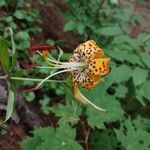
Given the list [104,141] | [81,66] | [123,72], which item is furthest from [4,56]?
[123,72]

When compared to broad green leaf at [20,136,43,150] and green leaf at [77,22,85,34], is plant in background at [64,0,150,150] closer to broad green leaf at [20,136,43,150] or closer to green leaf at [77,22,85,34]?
green leaf at [77,22,85,34]

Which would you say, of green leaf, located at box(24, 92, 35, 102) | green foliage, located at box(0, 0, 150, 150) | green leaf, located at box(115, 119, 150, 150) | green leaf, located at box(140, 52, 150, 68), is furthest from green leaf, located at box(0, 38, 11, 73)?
green leaf, located at box(140, 52, 150, 68)

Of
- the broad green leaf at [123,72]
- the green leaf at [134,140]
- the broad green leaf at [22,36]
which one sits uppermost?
the green leaf at [134,140]

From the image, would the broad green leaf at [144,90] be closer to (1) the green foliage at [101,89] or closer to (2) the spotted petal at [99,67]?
(1) the green foliage at [101,89]

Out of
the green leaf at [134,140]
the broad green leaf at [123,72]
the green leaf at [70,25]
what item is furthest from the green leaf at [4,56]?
the green leaf at [70,25]

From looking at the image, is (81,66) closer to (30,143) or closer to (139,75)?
(30,143)
